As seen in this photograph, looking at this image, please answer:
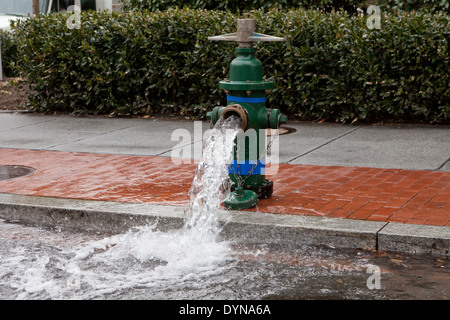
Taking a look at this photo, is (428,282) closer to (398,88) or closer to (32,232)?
(32,232)

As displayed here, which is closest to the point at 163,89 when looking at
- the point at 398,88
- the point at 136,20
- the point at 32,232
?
the point at 136,20

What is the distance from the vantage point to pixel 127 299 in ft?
12.9

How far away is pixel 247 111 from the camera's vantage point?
5.32 m

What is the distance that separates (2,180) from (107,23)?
4406 millimetres

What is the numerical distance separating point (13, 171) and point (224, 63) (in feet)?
12.2

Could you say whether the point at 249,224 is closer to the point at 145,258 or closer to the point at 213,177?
the point at 213,177

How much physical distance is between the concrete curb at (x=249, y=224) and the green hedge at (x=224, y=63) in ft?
13.7

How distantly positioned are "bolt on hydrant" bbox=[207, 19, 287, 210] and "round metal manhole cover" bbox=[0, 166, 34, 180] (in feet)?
8.03

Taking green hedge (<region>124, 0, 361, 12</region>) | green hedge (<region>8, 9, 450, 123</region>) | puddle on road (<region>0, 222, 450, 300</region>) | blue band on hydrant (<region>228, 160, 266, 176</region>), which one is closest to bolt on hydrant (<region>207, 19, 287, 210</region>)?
blue band on hydrant (<region>228, 160, 266, 176</region>)

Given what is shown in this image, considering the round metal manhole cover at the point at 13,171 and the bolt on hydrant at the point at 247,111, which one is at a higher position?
the bolt on hydrant at the point at 247,111

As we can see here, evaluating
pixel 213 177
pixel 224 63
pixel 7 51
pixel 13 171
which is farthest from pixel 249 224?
pixel 7 51

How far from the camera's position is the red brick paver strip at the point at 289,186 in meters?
5.25

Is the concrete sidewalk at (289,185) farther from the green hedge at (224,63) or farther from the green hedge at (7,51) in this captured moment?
the green hedge at (7,51)

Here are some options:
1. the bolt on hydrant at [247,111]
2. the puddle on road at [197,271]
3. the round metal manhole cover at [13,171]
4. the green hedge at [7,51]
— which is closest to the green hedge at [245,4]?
the green hedge at [7,51]
